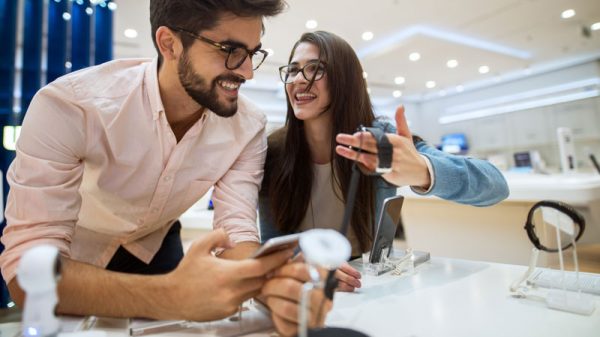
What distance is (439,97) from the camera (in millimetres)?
9664

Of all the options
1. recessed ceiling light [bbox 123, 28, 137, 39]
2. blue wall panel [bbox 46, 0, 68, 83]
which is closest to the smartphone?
blue wall panel [bbox 46, 0, 68, 83]

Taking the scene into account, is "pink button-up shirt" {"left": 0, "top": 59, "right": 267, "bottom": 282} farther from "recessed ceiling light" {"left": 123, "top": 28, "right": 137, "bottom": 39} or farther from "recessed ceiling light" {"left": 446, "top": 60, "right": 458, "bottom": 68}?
"recessed ceiling light" {"left": 446, "top": 60, "right": 458, "bottom": 68}

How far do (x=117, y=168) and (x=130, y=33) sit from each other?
4443 millimetres

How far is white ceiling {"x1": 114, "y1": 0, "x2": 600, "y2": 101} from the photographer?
4105 mm

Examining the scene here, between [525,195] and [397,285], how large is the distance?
1.23 meters

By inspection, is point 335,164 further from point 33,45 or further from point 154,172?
point 33,45

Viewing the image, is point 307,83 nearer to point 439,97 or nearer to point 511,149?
point 511,149

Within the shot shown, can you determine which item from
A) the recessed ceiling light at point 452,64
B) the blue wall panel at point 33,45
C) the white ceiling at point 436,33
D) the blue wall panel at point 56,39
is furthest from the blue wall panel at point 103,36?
the recessed ceiling light at point 452,64

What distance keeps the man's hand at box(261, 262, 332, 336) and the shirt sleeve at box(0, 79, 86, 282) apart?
0.48 meters

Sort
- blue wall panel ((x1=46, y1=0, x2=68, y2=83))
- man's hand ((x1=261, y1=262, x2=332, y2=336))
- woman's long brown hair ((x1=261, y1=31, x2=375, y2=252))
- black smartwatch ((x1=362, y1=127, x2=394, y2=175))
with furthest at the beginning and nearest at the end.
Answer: blue wall panel ((x1=46, y1=0, x2=68, y2=83))
woman's long brown hair ((x1=261, y1=31, x2=375, y2=252))
black smartwatch ((x1=362, y1=127, x2=394, y2=175))
man's hand ((x1=261, y1=262, x2=332, y2=336))

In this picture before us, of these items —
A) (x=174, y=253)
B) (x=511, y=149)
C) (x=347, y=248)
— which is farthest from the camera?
(x=511, y=149)

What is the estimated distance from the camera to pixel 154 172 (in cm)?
93

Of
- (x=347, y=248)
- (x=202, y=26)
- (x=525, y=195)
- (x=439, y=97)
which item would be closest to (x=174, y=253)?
(x=202, y=26)

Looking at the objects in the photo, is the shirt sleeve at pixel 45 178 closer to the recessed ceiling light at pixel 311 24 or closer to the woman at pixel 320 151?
the woman at pixel 320 151
